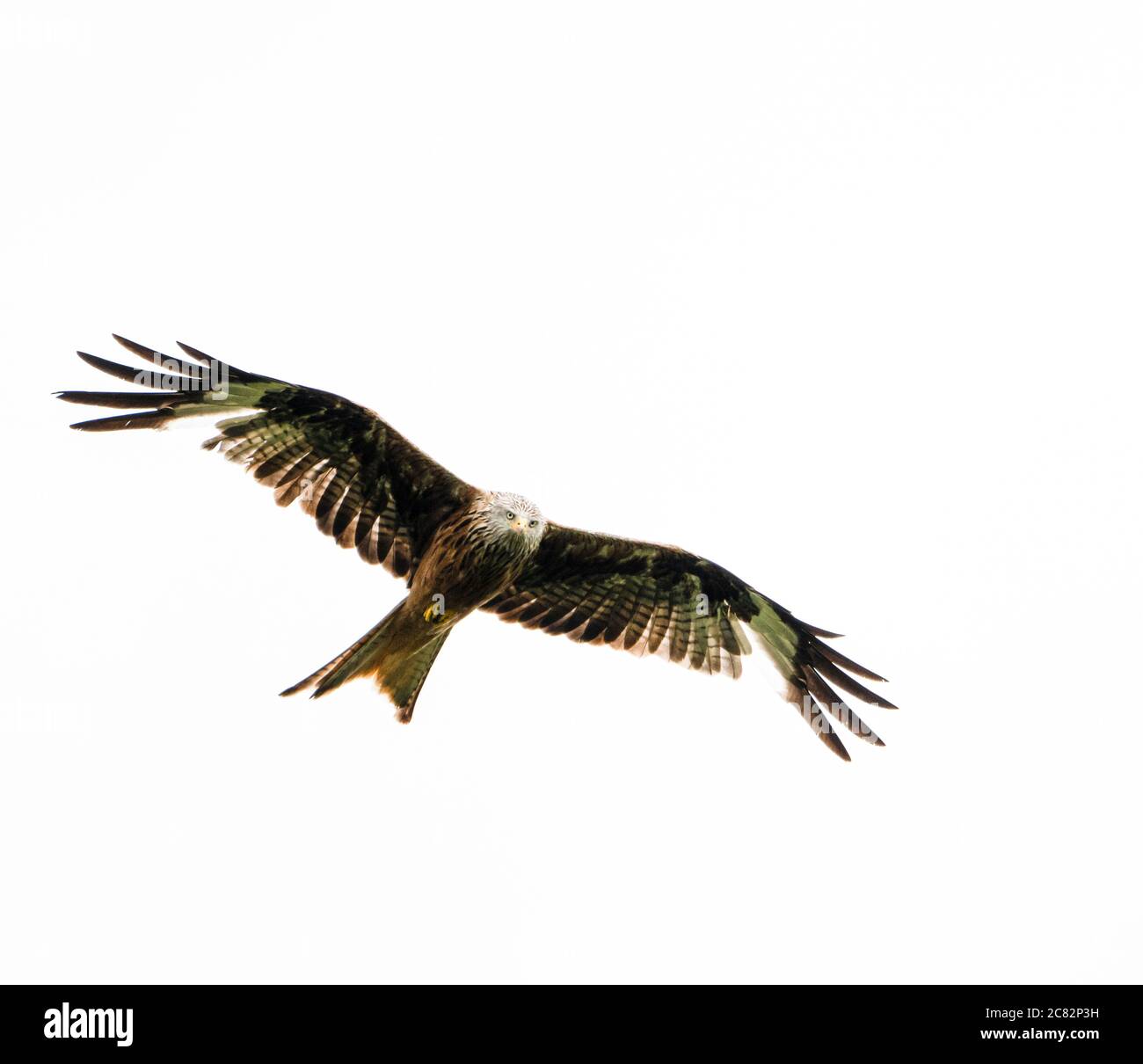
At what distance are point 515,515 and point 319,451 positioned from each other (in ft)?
4.64

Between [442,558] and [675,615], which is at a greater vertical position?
[442,558]

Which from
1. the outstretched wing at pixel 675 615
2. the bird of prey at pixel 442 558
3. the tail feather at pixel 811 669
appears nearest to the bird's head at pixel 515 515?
the bird of prey at pixel 442 558

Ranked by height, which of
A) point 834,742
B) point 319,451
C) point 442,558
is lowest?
point 834,742

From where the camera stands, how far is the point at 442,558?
1067 cm

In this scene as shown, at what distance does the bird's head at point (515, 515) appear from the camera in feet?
34.7

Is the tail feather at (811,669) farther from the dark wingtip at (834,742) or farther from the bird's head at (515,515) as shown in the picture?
the bird's head at (515,515)

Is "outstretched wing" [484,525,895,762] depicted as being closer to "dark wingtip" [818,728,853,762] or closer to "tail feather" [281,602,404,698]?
"dark wingtip" [818,728,853,762]

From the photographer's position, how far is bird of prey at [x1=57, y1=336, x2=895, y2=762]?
1034 cm

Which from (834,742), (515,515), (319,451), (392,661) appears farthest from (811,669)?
(319,451)

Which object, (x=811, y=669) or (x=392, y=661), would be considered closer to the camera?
(x=392, y=661)

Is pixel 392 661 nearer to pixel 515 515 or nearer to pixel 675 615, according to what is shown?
pixel 515 515
